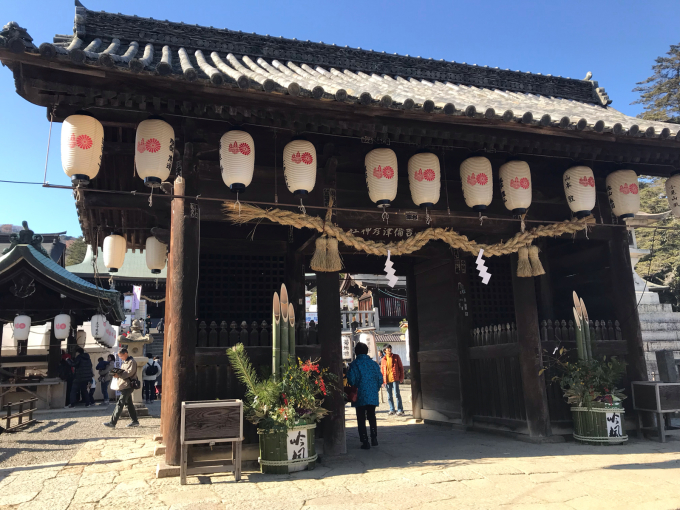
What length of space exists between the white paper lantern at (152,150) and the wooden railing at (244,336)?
6.79ft

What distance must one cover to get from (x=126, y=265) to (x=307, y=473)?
23.1 metres

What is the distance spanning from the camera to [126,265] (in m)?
26.2

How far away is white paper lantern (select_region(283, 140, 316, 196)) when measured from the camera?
22.2ft

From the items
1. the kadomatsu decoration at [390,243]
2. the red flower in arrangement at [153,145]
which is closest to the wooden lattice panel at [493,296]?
the kadomatsu decoration at [390,243]

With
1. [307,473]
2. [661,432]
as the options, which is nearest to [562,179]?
[661,432]

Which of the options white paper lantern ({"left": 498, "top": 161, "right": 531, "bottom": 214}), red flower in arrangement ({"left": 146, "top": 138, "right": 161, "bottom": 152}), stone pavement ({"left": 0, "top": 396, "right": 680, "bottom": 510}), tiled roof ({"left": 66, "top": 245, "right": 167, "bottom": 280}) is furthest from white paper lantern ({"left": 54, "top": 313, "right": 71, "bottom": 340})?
white paper lantern ({"left": 498, "top": 161, "right": 531, "bottom": 214})

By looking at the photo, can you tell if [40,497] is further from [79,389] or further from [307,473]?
[79,389]

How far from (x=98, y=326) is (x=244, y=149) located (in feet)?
40.4

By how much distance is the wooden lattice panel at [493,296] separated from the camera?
10.1 meters

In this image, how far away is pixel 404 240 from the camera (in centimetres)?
786

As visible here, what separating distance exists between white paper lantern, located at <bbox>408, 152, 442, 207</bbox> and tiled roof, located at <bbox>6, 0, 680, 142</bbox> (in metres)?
0.90

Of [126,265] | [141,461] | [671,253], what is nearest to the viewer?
[141,461]

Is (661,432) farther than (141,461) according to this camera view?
Yes

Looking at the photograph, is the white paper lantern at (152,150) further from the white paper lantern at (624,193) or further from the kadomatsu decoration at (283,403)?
the white paper lantern at (624,193)
